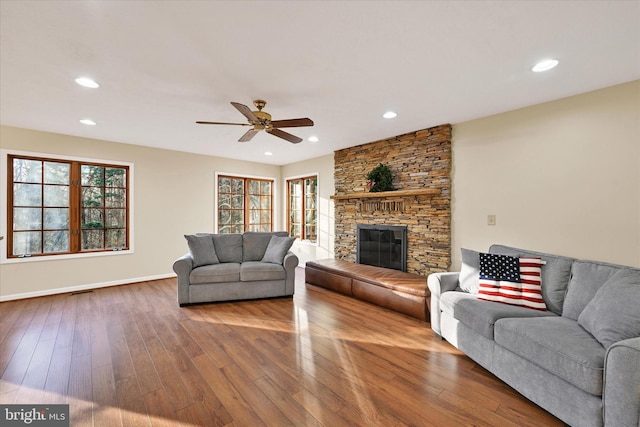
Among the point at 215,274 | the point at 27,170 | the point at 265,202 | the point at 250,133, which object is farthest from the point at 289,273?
the point at 27,170

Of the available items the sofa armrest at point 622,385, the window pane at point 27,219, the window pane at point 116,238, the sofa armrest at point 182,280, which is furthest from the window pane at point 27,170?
the sofa armrest at point 622,385

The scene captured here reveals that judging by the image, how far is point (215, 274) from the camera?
389 cm

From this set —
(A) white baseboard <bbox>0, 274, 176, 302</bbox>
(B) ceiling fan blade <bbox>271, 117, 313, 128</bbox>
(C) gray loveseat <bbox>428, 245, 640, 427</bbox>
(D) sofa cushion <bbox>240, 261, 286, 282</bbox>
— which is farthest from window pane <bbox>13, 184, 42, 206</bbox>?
(C) gray loveseat <bbox>428, 245, 640, 427</bbox>

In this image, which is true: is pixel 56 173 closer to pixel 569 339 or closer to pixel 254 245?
pixel 254 245

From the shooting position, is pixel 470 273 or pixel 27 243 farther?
pixel 27 243

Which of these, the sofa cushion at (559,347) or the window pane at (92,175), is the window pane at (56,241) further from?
the sofa cushion at (559,347)

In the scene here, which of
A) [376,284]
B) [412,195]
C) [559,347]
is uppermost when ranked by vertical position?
[412,195]

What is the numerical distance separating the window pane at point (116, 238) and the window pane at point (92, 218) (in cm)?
20

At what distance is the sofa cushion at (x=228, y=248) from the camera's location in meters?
4.42

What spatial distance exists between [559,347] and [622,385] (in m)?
0.31

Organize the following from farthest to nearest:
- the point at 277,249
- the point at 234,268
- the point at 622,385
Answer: the point at 277,249 < the point at 234,268 < the point at 622,385

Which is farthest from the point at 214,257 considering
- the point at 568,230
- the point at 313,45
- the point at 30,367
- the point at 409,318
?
the point at 568,230

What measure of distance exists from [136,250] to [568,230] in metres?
6.43

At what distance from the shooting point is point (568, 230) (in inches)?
118
